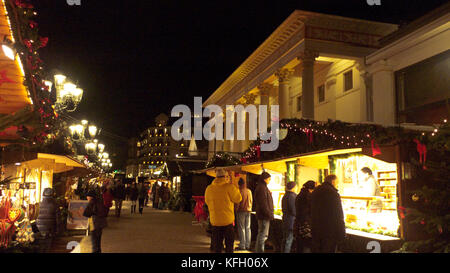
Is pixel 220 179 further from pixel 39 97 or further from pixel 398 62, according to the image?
pixel 398 62

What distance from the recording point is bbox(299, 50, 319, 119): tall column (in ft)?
84.6

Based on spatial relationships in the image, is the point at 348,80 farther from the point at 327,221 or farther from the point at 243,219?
the point at 327,221

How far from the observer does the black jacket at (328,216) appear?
6.89m

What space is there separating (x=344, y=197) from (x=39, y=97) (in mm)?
7272

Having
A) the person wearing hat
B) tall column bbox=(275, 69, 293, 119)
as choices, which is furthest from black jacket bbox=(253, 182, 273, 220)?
tall column bbox=(275, 69, 293, 119)

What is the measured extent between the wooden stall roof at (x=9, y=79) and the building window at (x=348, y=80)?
2489 cm

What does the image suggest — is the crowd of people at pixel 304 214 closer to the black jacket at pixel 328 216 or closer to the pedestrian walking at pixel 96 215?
the black jacket at pixel 328 216

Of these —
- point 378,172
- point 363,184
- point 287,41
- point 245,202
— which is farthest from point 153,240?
point 287,41

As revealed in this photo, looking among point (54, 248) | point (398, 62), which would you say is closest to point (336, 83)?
point (398, 62)

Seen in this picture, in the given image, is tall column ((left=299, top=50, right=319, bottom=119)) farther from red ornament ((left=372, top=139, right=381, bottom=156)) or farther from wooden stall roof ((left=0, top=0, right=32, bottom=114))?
wooden stall roof ((left=0, top=0, right=32, bottom=114))

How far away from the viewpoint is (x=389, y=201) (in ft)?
29.5

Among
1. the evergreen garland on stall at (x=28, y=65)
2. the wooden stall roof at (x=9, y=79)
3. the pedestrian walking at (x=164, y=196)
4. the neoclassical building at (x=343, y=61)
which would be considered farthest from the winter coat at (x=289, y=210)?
the pedestrian walking at (x=164, y=196)

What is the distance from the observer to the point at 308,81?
2603 centimetres

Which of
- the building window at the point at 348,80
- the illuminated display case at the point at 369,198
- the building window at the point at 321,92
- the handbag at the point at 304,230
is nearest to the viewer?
the handbag at the point at 304,230
